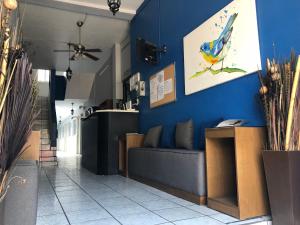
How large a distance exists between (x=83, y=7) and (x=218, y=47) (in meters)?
3.50

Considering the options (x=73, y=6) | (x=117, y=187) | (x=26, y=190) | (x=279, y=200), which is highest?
(x=73, y=6)

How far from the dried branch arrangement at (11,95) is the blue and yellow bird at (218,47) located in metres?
2.24

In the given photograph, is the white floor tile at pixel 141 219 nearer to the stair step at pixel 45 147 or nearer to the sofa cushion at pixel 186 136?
the sofa cushion at pixel 186 136

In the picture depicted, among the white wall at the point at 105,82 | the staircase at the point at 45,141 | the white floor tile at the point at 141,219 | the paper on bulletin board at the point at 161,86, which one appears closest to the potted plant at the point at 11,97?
the white floor tile at the point at 141,219

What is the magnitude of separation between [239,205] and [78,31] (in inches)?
243

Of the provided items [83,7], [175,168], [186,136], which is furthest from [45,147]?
[175,168]

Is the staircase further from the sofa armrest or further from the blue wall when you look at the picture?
the blue wall

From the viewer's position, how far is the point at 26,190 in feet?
5.27

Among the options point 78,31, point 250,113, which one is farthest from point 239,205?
point 78,31

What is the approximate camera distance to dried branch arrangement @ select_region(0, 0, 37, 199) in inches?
46.0

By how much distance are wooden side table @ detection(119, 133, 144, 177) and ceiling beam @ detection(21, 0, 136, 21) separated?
9.03 ft

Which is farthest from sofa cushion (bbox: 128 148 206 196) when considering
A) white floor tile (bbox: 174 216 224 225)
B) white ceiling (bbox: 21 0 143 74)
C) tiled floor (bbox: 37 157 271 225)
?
white ceiling (bbox: 21 0 143 74)

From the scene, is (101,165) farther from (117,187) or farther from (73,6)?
(73,6)

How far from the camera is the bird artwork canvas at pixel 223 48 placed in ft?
8.52
